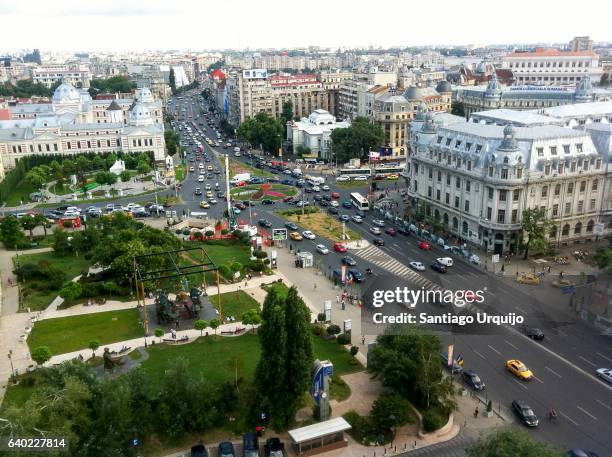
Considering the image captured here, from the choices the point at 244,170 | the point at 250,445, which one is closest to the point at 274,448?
the point at 250,445

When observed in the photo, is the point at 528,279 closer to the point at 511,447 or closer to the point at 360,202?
the point at 360,202

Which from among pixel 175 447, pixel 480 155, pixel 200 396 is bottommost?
pixel 175 447

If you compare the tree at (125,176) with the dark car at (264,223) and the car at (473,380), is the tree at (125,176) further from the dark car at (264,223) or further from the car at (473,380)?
the car at (473,380)

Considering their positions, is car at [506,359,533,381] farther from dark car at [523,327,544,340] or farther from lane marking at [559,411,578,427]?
dark car at [523,327,544,340]

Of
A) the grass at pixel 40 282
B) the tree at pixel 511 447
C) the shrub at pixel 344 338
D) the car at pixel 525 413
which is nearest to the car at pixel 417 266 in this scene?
the shrub at pixel 344 338

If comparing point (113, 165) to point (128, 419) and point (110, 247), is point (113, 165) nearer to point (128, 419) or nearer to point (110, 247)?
point (110, 247)

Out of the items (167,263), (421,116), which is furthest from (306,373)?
(421,116)

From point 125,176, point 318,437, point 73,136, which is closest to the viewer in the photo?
point 318,437

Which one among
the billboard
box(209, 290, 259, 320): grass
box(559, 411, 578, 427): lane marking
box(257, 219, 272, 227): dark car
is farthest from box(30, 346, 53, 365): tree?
box(257, 219, 272, 227): dark car
